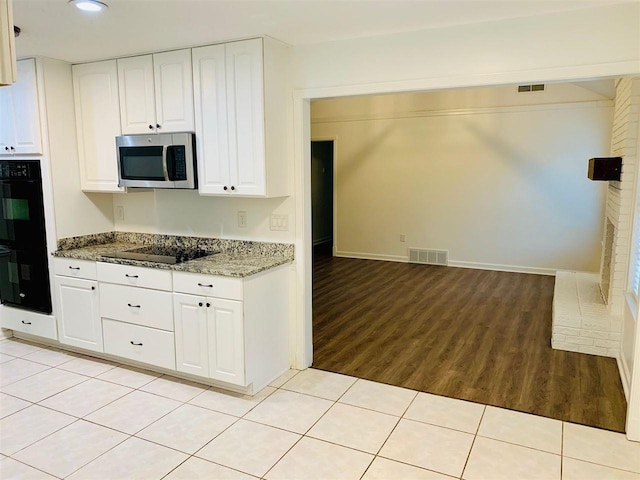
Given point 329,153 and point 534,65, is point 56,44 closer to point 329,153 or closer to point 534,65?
point 534,65

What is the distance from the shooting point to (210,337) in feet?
10.0

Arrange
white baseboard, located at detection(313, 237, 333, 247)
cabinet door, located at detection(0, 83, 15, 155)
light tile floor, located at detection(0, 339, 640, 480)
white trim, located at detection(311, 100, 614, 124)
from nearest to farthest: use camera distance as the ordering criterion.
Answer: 1. light tile floor, located at detection(0, 339, 640, 480)
2. cabinet door, located at detection(0, 83, 15, 155)
3. white trim, located at detection(311, 100, 614, 124)
4. white baseboard, located at detection(313, 237, 333, 247)

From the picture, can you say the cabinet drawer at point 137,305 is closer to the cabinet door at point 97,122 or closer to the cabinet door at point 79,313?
the cabinet door at point 79,313

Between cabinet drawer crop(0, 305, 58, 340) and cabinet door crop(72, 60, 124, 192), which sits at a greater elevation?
cabinet door crop(72, 60, 124, 192)

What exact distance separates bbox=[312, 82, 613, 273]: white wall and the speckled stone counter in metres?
3.66

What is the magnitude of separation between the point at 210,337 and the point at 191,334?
16cm

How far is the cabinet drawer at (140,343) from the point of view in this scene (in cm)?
325

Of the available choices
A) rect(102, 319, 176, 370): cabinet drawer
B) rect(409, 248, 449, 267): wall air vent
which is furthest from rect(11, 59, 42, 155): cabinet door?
rect(409, 248, 449, 267): wall air vent

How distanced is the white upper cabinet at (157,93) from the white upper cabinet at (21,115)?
69 centimetres

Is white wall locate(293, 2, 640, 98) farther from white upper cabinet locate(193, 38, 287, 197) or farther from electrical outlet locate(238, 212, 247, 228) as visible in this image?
electrical outlet locate(238, 212, 247, 228)

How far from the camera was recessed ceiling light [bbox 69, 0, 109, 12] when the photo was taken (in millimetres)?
2342

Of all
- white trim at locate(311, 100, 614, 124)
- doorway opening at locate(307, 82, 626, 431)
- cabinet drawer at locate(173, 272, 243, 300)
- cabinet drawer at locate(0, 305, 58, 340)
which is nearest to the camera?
cabinet drawer at locate(173, 272, 243, 300)

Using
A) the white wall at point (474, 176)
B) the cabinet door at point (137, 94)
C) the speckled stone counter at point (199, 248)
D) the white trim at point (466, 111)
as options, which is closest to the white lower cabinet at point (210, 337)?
the speckled stone counter at point (199, 248)

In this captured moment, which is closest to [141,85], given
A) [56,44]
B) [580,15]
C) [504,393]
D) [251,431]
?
[56,44]
